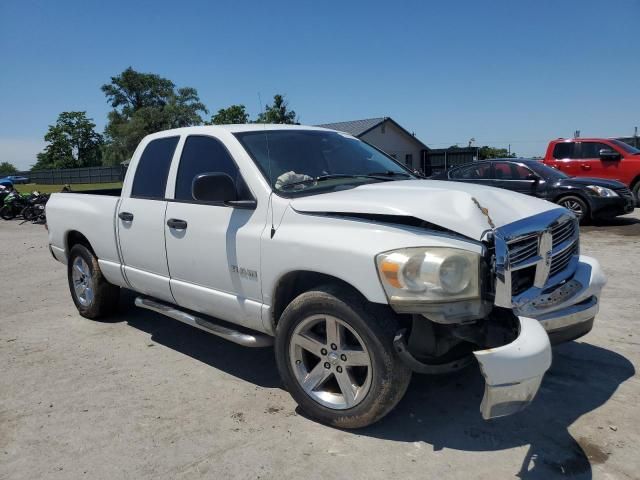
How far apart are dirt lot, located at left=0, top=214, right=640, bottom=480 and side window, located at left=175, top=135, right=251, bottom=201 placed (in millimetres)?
1489

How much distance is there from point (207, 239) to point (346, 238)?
50.7 inches

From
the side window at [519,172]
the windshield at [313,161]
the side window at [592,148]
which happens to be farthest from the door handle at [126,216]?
the side window at [592,148]

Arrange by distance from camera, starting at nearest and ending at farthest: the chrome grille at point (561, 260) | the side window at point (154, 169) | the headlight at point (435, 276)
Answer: the headlight at point (435, 276)
the chrome grille at point (561, 260)
the side window at point (154, 169)

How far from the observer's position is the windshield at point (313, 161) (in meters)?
3.58

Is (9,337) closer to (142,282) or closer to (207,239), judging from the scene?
(142,282)

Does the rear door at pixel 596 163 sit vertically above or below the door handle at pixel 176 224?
below

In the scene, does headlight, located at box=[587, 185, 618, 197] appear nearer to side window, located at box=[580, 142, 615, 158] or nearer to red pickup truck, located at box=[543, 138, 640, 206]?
red pickup truck, located at box=[543, 138, 640, 206]

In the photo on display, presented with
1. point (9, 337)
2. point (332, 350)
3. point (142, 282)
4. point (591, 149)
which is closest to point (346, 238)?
point (332, 350)

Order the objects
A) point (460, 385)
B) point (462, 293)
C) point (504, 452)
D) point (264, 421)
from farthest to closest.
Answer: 1. point (460, 385)
2. point (264, 421)
3. point (504, 452)
4. point (462, 293)

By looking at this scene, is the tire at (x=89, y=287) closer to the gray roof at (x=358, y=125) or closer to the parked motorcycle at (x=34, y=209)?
the parked motorcycle at (x=34, y=209)

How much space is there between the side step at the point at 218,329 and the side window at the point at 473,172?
8.83m

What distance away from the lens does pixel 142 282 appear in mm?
4531

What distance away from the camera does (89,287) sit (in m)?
5.43

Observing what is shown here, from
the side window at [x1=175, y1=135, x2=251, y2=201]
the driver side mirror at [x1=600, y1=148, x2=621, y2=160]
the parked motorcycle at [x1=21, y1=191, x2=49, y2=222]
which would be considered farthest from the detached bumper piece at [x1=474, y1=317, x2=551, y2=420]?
the parked motorcycle at [x1=21, y1=191, x2=49, y2=222]
